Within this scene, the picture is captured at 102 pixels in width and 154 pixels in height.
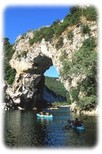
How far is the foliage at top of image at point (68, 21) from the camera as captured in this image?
2940 inches

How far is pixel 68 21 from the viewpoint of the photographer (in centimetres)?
7806

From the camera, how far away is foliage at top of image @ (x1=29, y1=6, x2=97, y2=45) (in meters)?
74.7

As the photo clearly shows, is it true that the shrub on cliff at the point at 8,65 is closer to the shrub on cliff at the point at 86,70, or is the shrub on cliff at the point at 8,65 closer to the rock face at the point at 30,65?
the rock face at the point at 30,65

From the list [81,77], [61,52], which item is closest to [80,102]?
[81,77]

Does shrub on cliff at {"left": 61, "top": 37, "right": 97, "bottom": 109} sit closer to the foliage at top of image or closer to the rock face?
the foliage at top of image

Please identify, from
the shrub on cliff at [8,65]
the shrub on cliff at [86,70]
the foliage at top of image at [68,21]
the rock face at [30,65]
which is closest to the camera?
the shrub on cliff at [86,70]

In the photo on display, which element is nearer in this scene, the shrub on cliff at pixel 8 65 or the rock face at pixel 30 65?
the rock face at pixel 30 65

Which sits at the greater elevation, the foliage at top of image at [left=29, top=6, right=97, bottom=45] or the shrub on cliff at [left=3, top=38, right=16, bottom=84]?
the foliage at top of image at [left=29, top=6, right=97, bottom=45]

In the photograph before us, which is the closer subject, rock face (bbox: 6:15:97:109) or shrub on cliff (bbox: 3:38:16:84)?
rock face (bbox: 6:15:97:109)

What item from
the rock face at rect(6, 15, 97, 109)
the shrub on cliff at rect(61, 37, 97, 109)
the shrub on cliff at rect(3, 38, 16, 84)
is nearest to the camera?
the shrub on cliff at rect(61, 37, 97, 109)

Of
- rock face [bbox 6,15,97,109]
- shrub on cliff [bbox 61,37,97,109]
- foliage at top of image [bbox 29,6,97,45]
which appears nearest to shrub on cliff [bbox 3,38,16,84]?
rock face [bbox 6,15,97,109]

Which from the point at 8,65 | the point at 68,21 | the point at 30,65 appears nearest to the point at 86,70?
the point at 68,21

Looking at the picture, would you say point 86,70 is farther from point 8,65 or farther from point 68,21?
point 8,65

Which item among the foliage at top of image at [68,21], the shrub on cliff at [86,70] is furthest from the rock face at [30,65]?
the shrub on cliff at [86,70]
